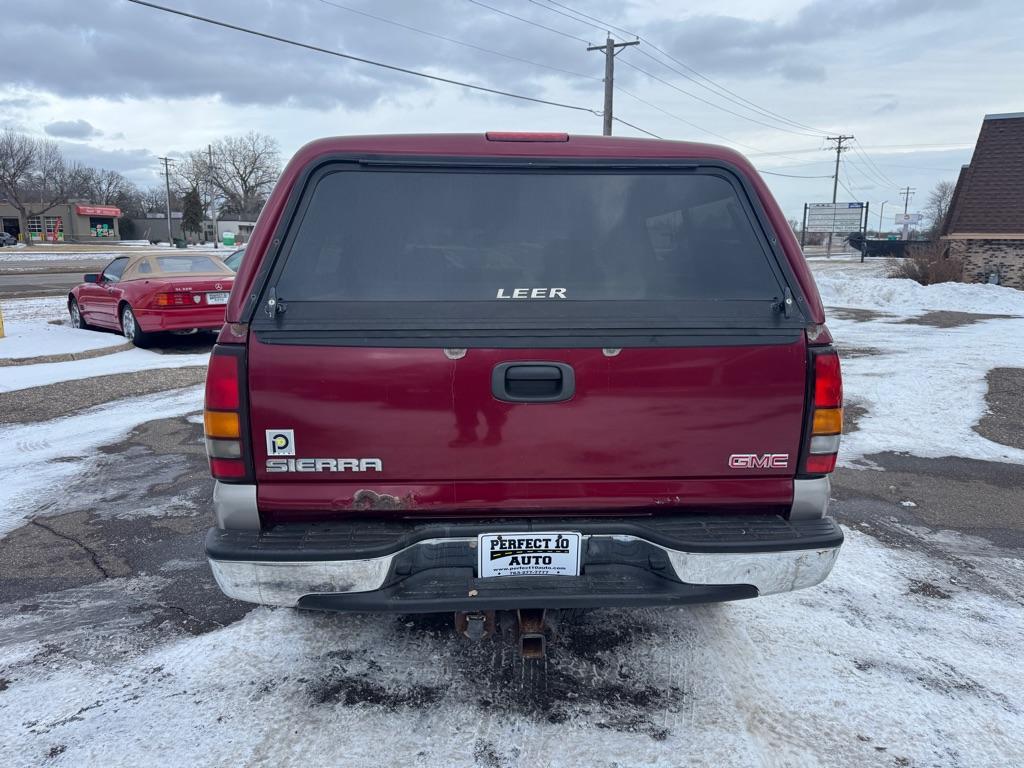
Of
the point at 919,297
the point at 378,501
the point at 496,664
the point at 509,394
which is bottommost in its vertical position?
the point at 496,664

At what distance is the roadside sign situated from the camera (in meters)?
54.6

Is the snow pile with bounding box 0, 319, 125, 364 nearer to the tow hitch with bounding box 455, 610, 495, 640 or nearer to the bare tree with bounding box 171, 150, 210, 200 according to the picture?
the tow hitch with bounding box 455, 610, 495, 640

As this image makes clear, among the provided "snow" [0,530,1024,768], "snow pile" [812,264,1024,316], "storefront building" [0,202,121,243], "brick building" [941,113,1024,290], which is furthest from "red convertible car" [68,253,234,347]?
"storefront building" [0,202,121,243]

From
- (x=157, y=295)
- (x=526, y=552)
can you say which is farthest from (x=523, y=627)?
(x=157, y=295)

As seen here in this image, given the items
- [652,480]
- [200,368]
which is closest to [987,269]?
[200,368]

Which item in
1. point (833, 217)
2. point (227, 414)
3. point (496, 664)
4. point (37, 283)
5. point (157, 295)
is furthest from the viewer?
point (833, 217)

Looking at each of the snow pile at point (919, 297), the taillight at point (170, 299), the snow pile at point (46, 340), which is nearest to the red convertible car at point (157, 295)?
the taillight at point (170, 299)

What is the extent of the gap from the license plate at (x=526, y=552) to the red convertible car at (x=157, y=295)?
8.97 m

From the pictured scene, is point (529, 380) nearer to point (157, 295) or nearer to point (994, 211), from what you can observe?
point (157, 295)

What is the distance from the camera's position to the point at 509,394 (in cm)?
253

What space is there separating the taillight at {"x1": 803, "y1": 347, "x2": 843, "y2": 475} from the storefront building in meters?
97.8

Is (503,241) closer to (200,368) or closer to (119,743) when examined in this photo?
(119,743)

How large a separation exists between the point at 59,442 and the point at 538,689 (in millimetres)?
5382

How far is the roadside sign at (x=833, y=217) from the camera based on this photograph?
5456cm
